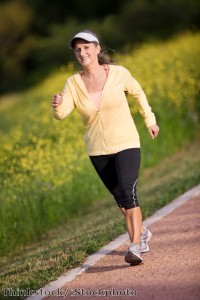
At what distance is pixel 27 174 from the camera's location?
983 cm

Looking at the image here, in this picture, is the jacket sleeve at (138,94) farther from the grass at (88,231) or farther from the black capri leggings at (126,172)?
the grass at (88,231)

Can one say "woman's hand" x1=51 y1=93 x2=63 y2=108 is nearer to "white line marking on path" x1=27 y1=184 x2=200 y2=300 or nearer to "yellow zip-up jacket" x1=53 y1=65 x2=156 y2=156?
"yellow zip-up jacket" x1=53 y1=65 x2=156 y2=156

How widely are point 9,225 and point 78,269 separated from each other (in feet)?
10.8

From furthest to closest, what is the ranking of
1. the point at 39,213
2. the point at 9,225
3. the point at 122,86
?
the point at 39,213, the point at 9,225, the point at 122,86

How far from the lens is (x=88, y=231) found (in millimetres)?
8117

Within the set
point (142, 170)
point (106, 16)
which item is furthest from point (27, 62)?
point (142, 170)

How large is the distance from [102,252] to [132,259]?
32.4 inches

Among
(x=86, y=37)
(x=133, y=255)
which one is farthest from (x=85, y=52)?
(x=133, y=255)

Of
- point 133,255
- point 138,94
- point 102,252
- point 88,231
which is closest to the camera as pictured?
point 133,255

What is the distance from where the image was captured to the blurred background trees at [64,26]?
29.5m

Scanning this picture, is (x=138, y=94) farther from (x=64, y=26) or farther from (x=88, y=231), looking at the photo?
(x=64, y=26)

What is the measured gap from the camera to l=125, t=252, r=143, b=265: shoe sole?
550cm

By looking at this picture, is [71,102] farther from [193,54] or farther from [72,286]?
[193,54]

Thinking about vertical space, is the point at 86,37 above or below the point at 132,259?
above
